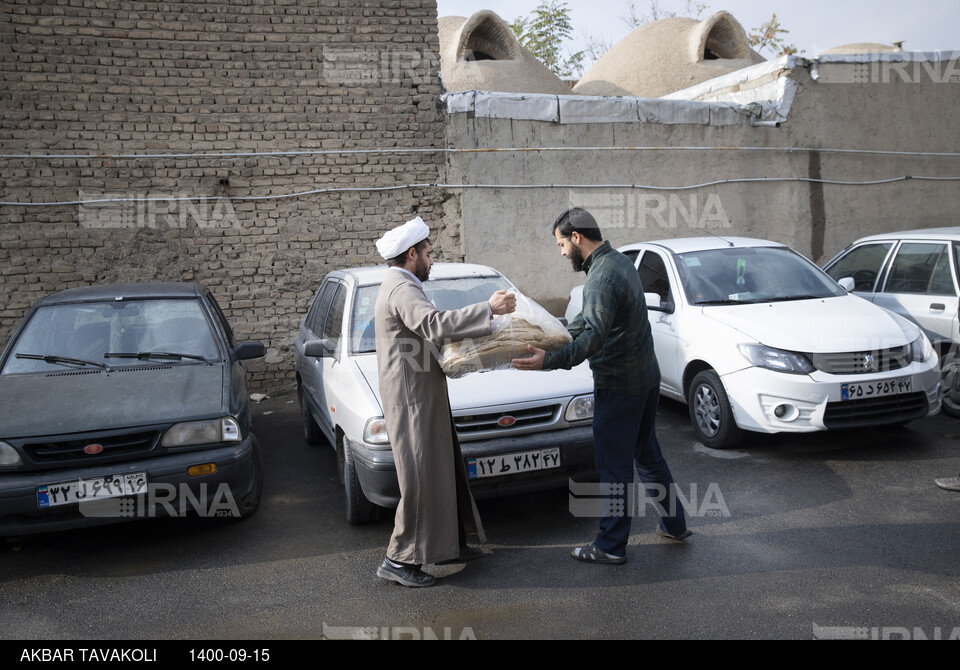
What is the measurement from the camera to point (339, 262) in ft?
29.3

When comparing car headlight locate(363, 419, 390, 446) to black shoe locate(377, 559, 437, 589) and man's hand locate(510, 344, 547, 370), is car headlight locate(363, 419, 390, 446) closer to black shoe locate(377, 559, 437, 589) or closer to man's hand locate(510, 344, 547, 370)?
black shoe locate(377, 559, 437, 589)

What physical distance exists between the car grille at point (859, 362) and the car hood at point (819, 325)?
0.15 feet

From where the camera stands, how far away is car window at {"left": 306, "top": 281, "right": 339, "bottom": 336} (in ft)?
19.6

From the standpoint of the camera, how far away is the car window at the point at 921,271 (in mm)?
6453

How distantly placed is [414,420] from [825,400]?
3.25 meters

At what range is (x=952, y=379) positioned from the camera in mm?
6270

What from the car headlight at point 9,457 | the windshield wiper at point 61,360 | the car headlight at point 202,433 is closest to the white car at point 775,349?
the car headlight at point 202,433

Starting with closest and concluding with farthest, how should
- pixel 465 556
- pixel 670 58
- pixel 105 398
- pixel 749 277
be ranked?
1. pixel 465 556
2. pixel 105 398
3. pixel 749 277
4. pixel 670 58

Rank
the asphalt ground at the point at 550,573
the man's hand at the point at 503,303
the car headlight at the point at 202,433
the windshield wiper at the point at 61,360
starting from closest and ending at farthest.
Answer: the asphalt ground at the point at 550,573 < the man's hand at the point at 503,303 < the car headlight at the point at 202,433 < the windshield wiper at the point at 61,360

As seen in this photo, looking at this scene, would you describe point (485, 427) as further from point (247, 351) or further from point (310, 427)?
point (310, 427)

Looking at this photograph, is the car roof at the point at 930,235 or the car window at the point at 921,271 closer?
the car window at the point at 921,271

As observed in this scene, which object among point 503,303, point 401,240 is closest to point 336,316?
point 401,240

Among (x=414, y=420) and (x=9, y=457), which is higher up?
(x=414, y=420)

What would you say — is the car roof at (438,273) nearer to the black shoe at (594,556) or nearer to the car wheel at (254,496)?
the car wheel at (254,496)
